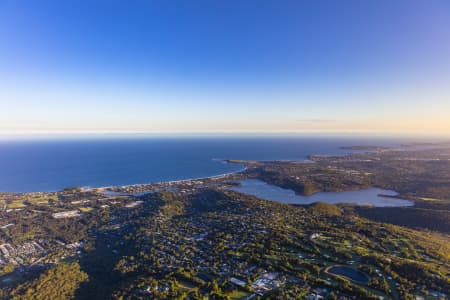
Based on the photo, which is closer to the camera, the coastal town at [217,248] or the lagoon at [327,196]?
the coastal town at [217,248]

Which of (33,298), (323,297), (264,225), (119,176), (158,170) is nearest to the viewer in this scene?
(323,297)

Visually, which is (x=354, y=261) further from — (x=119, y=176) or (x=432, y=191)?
(x=119, y=176)

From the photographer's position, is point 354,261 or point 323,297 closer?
point 323,297

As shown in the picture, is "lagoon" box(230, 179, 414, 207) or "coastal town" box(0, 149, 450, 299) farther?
"lagoon" box(230, 179, 414, 207)

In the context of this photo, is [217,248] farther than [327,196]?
No

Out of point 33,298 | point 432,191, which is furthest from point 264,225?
point 432,191

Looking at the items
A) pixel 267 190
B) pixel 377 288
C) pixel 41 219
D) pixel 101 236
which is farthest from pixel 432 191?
pixel 41 219

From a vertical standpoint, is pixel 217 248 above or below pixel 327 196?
above

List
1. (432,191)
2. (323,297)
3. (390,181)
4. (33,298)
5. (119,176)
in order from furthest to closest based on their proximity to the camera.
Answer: (119,176) → (390,181) → (432,191) → (33,298) → (323,297)

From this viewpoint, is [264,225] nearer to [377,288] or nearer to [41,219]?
[377,288]

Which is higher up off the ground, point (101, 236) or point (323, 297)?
point (323, 297)
